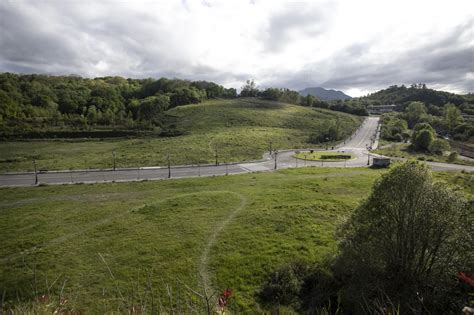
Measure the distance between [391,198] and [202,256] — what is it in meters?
16.1

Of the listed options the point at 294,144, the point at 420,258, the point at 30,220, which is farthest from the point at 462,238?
the point at 294,144

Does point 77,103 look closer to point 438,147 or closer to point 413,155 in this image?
point 413,155

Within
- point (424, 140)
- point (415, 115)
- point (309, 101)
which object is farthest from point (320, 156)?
point (415, 115)

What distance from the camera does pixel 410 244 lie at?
1716cm

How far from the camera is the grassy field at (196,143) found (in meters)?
64.9

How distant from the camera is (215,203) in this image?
36.4 meters

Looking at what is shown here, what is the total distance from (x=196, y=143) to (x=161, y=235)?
57.9 m

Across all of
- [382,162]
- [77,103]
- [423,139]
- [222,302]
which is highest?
[77,103]

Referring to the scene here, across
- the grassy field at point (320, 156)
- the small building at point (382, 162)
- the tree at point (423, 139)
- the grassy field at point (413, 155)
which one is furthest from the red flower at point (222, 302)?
the tree at point (423, 139)

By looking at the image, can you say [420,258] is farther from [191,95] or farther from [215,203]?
[191,95]

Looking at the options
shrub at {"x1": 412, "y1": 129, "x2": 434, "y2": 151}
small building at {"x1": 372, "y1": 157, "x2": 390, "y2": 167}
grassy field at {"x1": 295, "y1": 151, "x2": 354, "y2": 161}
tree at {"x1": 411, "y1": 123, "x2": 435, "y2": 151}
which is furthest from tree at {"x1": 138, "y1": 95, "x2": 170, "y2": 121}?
shrub at {"x1": 412, "y1": 129, "x2": 434, "y2": 151}

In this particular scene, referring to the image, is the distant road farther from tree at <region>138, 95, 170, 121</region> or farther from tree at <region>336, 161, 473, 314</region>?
tree at <region>138, 95, 170, 121</region>

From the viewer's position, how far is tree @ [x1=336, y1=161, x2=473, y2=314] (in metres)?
15.9

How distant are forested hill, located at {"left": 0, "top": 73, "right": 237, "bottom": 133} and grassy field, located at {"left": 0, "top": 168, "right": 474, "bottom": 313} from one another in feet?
259
